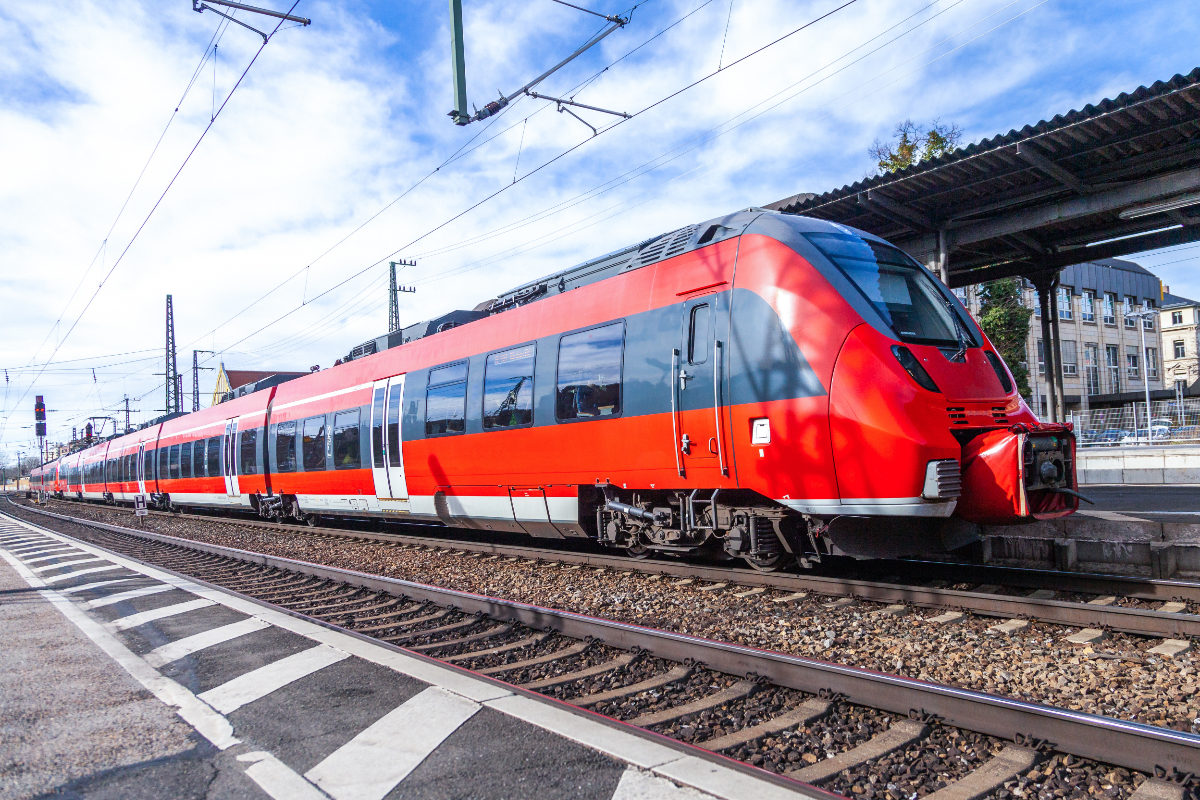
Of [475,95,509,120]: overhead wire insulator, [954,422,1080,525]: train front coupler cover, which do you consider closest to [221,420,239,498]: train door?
[475,95,509,120]: overhead wire insulator

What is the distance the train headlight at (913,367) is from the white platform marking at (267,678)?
15.4 feet

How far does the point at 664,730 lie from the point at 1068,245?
12.9 m

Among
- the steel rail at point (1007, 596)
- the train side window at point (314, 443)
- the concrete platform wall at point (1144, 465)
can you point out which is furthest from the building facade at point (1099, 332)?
the steel rail at point (1007, 596)

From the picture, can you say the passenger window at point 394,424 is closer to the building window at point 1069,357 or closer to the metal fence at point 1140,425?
the metal fence at point 1140,425

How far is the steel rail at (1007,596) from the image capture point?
203 inches

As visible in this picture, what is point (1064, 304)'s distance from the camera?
45969 millimetres

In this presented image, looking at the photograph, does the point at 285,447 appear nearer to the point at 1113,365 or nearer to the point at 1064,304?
the point at 1064,304

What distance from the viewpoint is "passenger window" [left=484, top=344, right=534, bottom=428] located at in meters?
9.16

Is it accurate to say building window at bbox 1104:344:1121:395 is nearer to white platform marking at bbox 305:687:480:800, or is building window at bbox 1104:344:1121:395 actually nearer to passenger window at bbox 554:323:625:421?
passenger window at bbox 554:323:625:421

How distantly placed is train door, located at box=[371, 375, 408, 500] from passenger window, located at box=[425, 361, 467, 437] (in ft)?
3.30

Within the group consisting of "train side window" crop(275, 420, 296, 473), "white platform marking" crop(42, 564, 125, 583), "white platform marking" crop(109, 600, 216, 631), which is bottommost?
"white platform marking" crop(42, 564, 125, 583)

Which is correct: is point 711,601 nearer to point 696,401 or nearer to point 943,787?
point 696,401

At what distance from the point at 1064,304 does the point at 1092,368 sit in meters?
5.31

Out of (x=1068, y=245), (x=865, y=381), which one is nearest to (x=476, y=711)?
(x=865, y=381)
